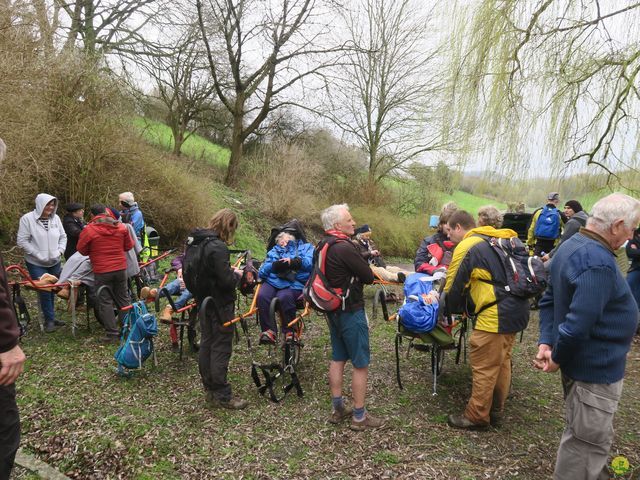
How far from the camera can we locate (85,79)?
7.58 m

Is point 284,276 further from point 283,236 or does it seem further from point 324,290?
point 324,290

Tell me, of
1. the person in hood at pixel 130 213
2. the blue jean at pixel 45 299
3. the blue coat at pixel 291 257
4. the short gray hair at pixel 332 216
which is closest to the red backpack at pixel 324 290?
the short gray hair at pixel 332 216

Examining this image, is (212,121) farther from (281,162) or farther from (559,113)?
(559,113)

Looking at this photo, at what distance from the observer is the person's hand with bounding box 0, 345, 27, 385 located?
1.80m

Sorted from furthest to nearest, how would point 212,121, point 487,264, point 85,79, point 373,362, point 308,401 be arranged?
point 212,121 → point 85,79 → point 373,362 → point 308,401 → point 487,264

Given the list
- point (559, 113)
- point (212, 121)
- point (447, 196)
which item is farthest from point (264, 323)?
point (212, 121)

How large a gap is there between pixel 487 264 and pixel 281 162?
→ 1115cm

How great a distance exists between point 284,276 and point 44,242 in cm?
327

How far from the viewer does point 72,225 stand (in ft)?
18.6

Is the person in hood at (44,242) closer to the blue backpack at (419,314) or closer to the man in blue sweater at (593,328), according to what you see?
the blue backpack at (419,314)

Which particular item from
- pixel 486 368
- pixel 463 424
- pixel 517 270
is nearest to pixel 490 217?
pixel 517 270

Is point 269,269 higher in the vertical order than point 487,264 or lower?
lower

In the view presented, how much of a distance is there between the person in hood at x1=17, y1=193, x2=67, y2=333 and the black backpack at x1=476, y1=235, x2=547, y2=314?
5140 millimetres
